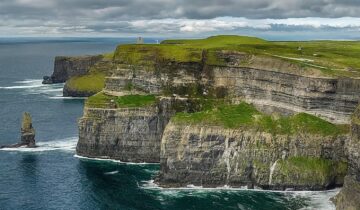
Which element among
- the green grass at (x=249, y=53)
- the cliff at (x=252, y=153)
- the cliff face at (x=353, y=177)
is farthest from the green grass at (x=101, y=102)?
the cliff face at (x=353, y=177)

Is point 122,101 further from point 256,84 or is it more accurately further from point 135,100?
point 256,84

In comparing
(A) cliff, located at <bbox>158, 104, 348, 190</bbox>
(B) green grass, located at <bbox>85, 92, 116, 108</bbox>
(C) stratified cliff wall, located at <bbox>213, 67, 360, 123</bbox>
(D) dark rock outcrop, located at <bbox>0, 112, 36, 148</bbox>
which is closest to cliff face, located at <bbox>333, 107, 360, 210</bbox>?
(A) cliff, located at <bbox>158, 104, 348, 190</bbox>

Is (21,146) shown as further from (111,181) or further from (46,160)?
A: (111,181)

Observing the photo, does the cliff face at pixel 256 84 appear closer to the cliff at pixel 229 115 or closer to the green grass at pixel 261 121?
the cliff at pixel 229 115

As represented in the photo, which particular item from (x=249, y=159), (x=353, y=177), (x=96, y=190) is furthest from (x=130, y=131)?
(x=353, y=177)

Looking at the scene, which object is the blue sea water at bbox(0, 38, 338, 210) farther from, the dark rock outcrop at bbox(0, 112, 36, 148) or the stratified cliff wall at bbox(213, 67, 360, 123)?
the stratified cliff wall at bbox(213, 67, 360, 123)

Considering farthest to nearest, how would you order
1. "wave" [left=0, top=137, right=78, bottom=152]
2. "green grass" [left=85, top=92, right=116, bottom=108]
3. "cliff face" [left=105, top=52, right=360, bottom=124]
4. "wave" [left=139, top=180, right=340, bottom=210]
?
"wave" [left=0, top=137, right=78, bottom=152] → "green grass" [left=85, top=92, right=116, bottom=108] → "cliff face" [left=105, top=52, right=360, bottom=124] → "wave" [left=139, top=180, right=340, bottom=210]
